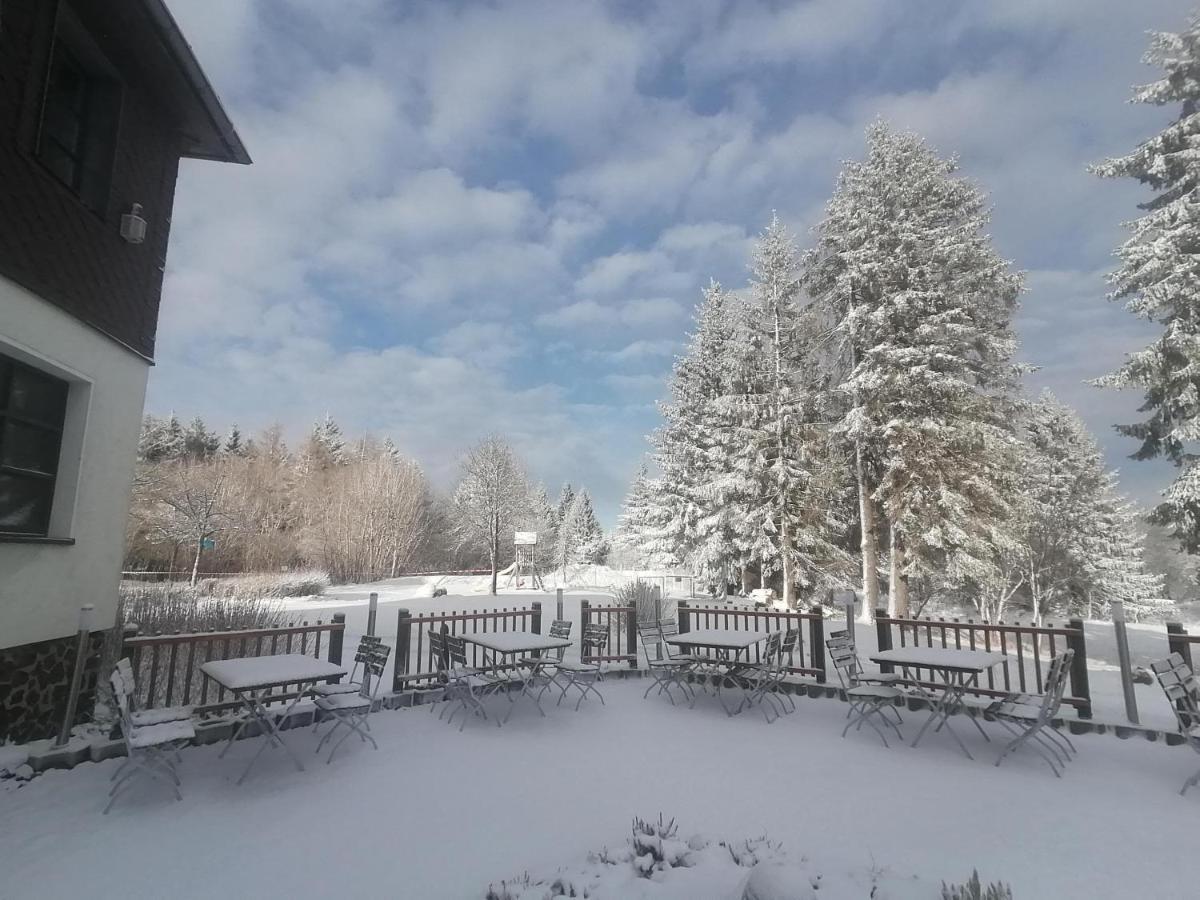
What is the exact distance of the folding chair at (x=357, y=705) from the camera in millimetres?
4957

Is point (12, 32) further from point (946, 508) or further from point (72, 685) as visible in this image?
point (946, 508)

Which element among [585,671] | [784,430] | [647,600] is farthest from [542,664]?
[784,430]

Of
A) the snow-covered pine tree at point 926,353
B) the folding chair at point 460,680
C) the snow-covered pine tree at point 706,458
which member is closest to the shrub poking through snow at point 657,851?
the folding chair at point 460,680

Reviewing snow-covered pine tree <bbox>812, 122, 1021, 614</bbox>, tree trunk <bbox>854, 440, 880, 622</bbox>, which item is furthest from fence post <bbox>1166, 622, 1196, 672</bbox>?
tree trunk <bbox>854, 440, 880, 622</bbox>

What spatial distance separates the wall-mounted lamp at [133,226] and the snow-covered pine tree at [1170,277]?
16.9 meters

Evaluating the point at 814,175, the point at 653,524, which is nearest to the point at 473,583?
the point at 653,524

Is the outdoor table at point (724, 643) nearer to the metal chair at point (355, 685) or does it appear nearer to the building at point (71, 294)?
the metal chair at point (355, 685)

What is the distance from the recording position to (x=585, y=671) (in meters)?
6.95

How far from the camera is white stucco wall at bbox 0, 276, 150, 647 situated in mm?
4531

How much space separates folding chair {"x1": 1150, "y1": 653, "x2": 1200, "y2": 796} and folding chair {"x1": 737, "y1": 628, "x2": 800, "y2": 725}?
3.25 meters

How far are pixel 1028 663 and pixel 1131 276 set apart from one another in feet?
28.4

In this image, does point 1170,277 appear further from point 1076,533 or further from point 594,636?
point 1076,533

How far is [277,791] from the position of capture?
4.28 meters

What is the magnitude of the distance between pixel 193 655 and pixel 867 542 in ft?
50.8
